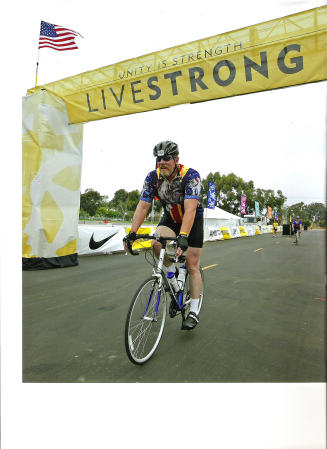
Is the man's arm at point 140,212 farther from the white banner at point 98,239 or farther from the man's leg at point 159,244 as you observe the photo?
the white banner at point 98,239

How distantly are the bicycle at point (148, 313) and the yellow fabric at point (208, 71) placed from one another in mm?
2869

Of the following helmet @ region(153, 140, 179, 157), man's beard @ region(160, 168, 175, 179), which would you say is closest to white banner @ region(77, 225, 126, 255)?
man's beard @ region(160, 168, 175, 179)

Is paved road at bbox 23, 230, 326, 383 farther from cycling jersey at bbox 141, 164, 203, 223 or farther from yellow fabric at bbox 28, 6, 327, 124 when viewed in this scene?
yellow fabric at bbox 28, 6, 327, 124

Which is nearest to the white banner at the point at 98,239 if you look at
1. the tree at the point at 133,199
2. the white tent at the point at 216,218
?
the tree at the point at 133,199

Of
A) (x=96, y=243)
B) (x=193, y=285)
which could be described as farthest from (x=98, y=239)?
(x=193, y=285)

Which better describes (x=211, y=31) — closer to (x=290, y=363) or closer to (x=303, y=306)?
(x=290, y=363)

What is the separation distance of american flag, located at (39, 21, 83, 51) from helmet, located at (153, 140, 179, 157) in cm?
119

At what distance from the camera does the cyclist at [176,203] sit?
8.27ft

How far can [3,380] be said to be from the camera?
1.65 metres

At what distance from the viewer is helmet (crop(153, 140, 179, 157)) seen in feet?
8.13

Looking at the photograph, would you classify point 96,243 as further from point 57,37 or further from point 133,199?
point 57,37

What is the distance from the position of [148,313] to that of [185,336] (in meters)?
0.73

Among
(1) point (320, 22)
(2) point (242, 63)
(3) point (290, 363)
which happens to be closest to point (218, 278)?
(3) point (290, 363)

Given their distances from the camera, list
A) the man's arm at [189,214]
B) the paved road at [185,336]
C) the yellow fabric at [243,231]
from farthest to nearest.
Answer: the yellow fabric at [243,231] < the man's arm at [189,214] < the paved road at [185,336]
